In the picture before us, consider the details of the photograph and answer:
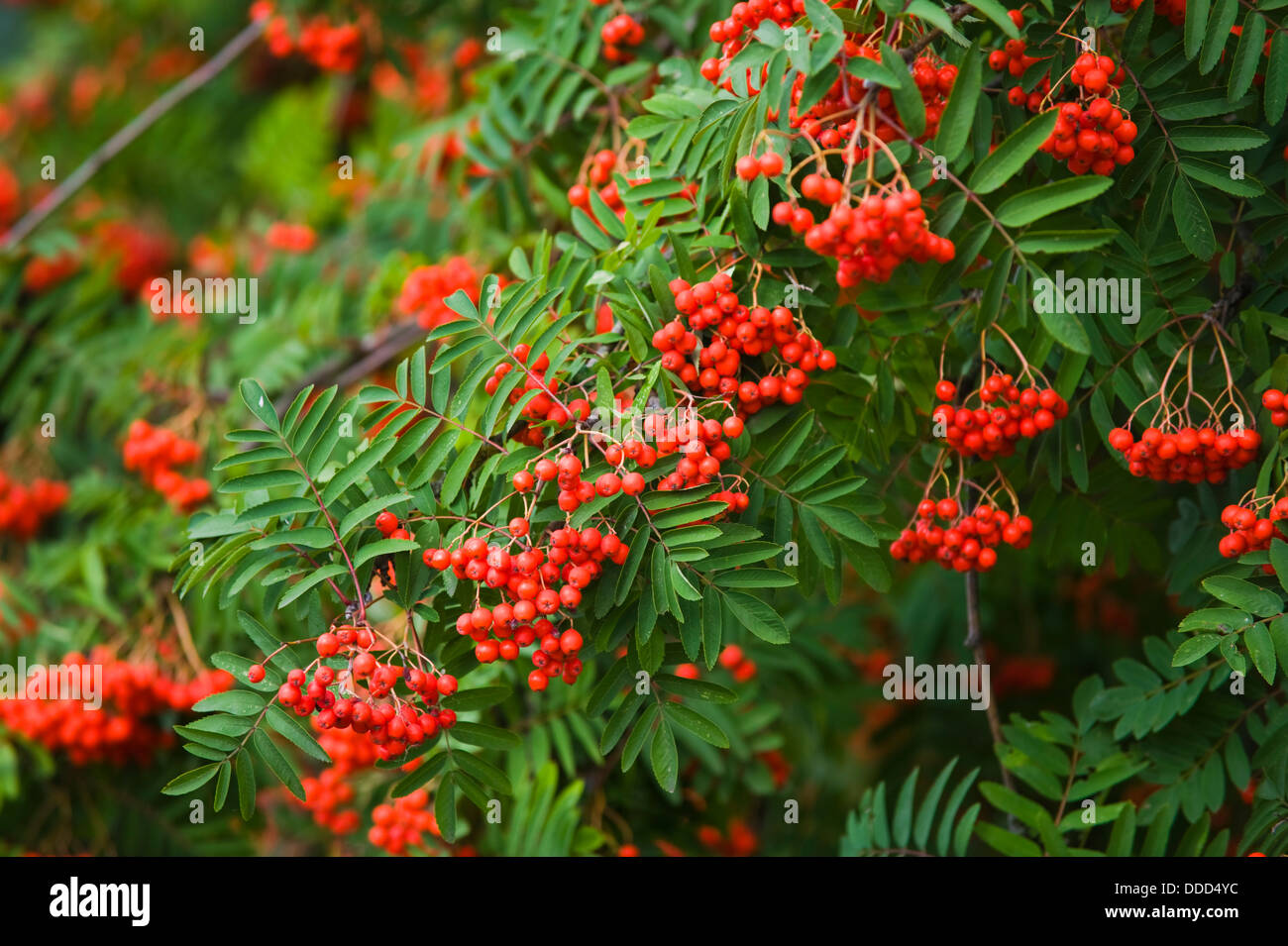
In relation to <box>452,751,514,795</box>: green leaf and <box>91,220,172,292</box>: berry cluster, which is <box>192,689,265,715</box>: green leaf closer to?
<box>452,751,514,795</box>: green leaf

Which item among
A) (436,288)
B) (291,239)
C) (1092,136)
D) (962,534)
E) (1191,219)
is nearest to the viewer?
(1092,136)

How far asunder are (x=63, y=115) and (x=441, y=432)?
17.5ft

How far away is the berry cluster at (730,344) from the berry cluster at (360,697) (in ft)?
2.57

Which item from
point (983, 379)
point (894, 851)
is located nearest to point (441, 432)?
point (983, 379)

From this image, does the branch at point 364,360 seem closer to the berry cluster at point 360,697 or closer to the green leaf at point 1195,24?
the berry cluster at point 360,697

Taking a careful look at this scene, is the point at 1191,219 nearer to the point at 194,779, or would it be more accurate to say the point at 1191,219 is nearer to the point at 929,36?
the point at 929,36

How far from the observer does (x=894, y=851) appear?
9.11ft

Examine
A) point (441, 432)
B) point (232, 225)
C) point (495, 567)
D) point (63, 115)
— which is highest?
point (63, 115)

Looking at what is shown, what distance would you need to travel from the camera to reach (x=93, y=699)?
3395 millimetres

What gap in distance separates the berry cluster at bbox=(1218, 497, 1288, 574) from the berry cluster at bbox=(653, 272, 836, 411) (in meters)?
0.85

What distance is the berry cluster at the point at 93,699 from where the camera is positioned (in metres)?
3.34

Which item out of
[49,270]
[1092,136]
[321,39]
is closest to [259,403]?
[1092,136]

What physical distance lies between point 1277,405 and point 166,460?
3.26m
